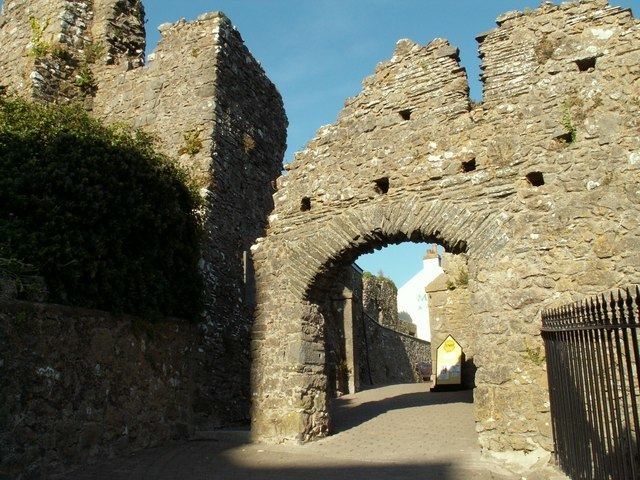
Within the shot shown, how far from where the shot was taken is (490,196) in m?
7.41

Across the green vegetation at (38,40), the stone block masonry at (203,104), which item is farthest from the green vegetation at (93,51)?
the green vegetation at (38,40)

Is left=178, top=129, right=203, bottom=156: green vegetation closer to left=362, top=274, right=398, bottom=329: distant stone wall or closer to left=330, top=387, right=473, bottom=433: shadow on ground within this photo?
left=330, top=387, right=473, bottom=433: shadow on ground

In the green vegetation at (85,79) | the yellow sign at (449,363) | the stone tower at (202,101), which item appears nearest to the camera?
the stone tower at (202,101)

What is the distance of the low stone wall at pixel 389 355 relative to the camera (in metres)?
20.2

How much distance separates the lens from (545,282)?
6.85 meters

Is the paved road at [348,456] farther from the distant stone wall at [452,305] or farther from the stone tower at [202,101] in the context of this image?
the distant stone wall at [452,305]

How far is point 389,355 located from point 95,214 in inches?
675

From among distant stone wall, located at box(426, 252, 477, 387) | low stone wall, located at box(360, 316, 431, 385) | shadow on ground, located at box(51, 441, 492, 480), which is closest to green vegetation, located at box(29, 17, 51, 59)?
shadow on ground, located at box(51, 441, 492, 480)

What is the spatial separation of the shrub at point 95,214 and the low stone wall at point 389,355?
446 inches

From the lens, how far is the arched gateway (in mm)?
6719

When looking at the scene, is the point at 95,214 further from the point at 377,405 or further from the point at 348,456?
the point at 377,405

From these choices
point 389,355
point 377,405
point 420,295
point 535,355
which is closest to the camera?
point 535,355

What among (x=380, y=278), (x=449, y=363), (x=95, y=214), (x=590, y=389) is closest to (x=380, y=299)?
(x=380, y=278)

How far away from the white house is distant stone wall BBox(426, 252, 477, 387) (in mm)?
26012
